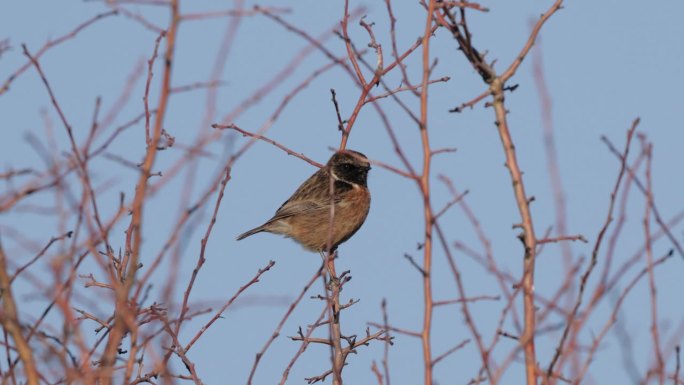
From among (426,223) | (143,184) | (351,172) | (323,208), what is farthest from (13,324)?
(351,172)

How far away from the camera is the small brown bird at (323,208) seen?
11.1 metres

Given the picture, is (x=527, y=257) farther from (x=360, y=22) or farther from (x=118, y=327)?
(x=360, y=22)

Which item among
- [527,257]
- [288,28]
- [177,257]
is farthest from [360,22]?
[177,257]

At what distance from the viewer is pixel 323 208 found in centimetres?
1143

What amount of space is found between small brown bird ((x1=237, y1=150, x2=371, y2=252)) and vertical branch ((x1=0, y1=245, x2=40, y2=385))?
295 inches

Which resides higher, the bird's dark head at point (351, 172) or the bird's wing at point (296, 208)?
the bird's dark head at point (351, 172)

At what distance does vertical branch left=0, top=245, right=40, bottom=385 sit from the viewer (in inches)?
132

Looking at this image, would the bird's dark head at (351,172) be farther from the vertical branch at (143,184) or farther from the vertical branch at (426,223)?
the vertical branch at (143,184)

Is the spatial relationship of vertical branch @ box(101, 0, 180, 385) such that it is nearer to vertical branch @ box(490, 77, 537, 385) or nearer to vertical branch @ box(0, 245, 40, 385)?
vertical branch @ box(0, 245, 40, 385)

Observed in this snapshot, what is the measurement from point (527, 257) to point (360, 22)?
13.3ft

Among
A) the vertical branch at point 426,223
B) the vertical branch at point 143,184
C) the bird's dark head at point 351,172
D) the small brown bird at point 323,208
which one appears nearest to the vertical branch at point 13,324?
the vertical branch at point 143,184

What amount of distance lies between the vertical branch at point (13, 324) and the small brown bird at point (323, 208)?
7.50 meters

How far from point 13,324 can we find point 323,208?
8.06m

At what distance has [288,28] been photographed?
13.3 feet
